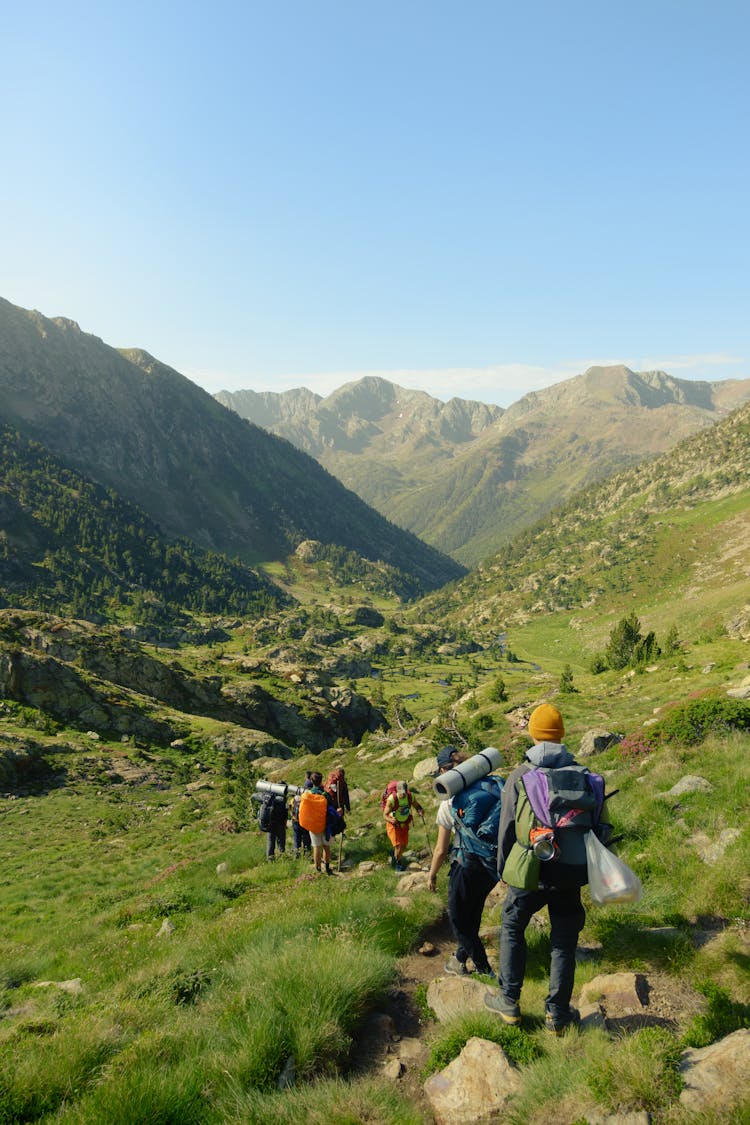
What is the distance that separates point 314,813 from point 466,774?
772 centimetres

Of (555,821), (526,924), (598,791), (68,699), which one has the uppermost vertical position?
(598,791)

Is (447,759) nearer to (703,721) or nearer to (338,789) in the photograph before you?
(338,789)

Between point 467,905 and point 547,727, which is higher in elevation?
point 547,727

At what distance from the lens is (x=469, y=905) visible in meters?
7.19

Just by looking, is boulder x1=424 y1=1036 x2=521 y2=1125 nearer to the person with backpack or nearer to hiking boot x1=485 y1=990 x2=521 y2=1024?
hiking boot x1=485 y1=990 x2=521 y2=1024

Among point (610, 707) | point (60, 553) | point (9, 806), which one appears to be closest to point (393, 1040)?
point (610, 707)

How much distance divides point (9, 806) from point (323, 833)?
2907cm

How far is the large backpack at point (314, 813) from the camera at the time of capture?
13.5 m

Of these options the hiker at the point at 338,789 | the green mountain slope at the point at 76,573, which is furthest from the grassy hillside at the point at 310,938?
the green mountain slope at the point at 76,573

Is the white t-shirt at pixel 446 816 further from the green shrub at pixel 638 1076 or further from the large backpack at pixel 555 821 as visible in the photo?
the green shrub at pixel 638 1076

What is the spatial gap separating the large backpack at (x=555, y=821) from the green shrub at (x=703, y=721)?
10.3 metres

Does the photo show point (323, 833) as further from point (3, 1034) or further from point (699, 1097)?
point (699, 1097)

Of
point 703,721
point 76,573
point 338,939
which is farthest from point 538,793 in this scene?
point 76,573

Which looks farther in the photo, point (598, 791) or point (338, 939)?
point (338, 939)
